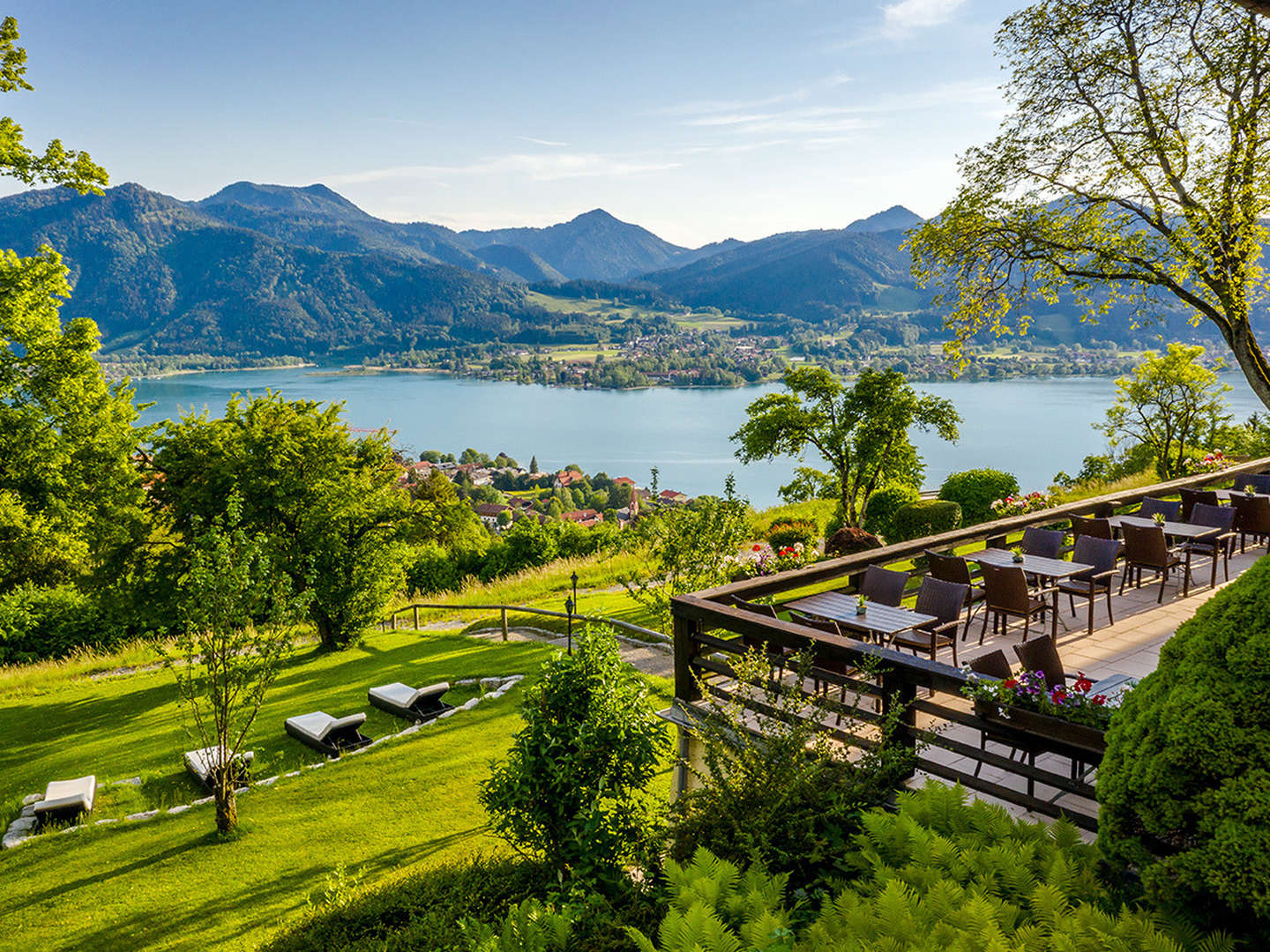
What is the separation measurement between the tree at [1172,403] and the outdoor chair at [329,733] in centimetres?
2185

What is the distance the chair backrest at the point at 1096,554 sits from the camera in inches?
283

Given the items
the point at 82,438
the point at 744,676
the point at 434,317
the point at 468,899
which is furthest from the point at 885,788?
the point at 434,317

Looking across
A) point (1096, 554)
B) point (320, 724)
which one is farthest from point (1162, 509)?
Answer: point (320, 724)

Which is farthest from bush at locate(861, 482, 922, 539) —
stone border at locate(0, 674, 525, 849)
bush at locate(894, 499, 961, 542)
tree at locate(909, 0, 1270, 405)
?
stone border at locate(0, 674, 525, 849)

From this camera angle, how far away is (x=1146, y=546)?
7.69 metres

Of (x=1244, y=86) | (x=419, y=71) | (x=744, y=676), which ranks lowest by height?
(x=744, y=676)

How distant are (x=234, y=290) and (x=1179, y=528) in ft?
663

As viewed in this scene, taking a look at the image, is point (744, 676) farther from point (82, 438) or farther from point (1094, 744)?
point (82, 438)

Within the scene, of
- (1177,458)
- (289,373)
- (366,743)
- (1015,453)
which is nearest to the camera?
(366,743)

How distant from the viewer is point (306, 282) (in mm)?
184625

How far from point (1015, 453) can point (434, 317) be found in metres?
153

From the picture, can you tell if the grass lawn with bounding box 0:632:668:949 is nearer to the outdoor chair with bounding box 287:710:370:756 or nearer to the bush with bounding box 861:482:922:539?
the outdoor chair with bounding box 287:710:370:756

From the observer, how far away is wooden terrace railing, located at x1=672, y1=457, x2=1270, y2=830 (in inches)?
137

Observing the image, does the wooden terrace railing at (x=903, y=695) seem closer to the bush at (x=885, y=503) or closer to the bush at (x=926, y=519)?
the bush at (x=926, y=519)
